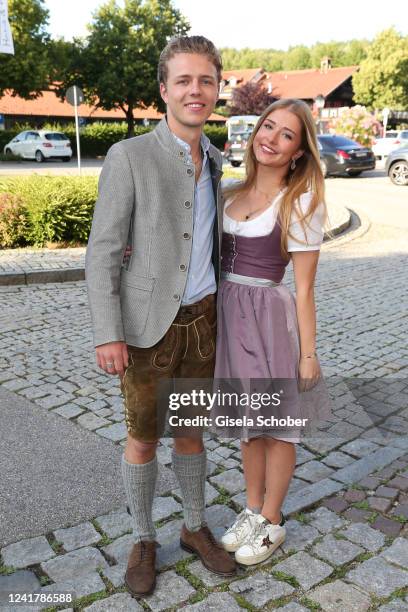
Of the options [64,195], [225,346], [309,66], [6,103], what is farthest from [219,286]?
[309,66]

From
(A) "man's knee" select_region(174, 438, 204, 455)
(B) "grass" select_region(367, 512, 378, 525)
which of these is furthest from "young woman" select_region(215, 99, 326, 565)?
(B) "grass" select_region(367, 512, 378, 525)

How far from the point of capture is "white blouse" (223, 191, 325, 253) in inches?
92.6

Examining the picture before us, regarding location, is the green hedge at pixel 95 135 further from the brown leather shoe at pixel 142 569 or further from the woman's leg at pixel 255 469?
the brown leather shoe at pixel 142 569

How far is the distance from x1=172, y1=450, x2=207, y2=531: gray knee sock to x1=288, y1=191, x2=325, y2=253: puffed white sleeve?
1006 mm

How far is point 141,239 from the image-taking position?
7.30 ft

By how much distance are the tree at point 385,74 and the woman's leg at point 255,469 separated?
5571 cm

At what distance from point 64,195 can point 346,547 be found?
740cm

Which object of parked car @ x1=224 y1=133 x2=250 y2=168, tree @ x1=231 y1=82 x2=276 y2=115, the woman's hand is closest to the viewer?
the woman's hand

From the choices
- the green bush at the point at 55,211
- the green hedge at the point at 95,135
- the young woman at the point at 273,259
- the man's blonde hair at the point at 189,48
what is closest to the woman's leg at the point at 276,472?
the young woman at the point at 273,259

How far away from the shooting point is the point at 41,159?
99.5ft

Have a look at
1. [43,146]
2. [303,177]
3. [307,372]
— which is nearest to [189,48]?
[303,177]

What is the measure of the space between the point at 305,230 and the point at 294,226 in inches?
1.8

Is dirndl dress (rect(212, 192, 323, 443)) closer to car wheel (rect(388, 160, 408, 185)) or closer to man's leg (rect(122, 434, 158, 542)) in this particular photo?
man's leg (rect(122, 434, 158, 542))

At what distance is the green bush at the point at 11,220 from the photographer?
29.5 feet
